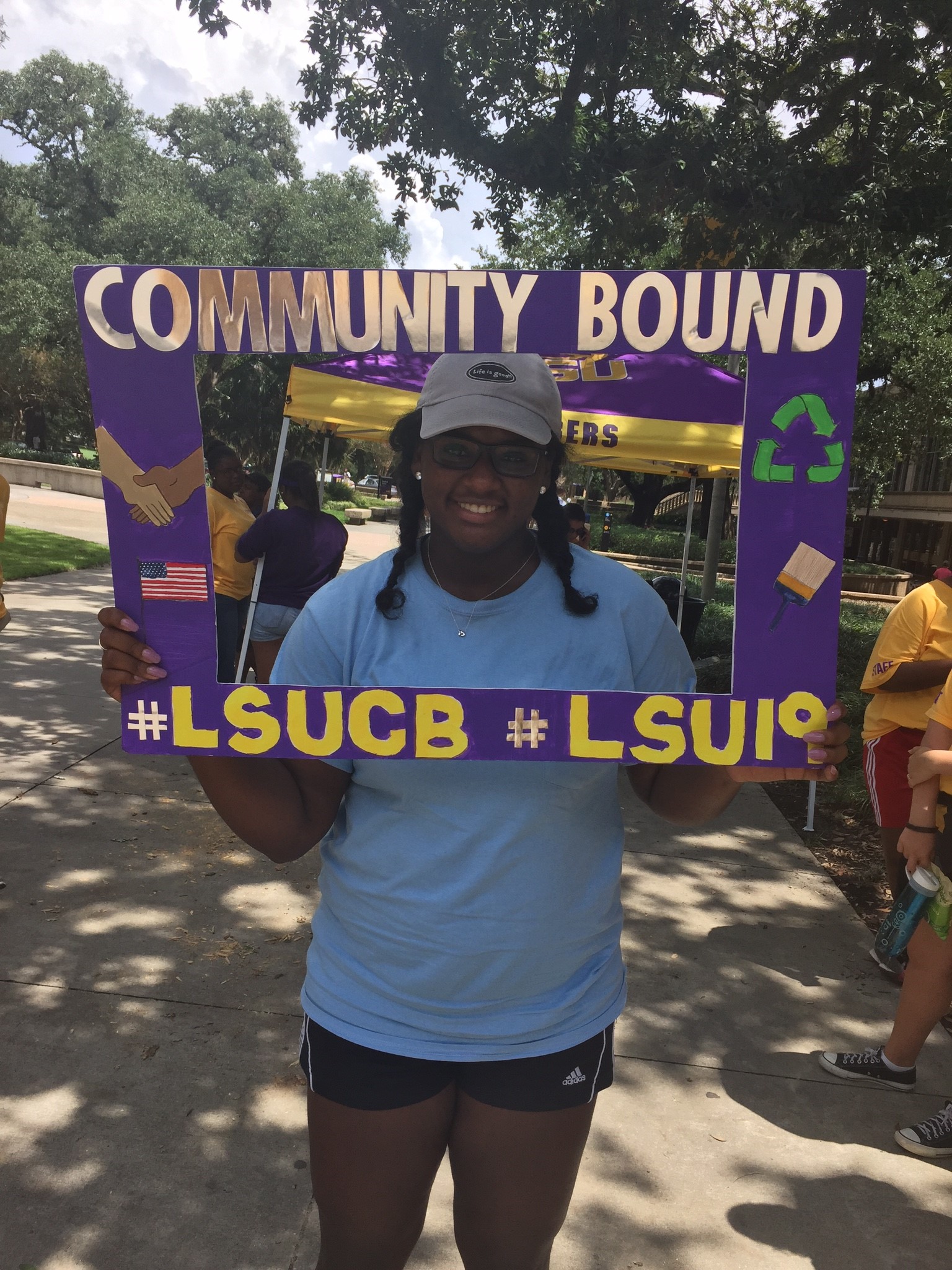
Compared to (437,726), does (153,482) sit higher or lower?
higher

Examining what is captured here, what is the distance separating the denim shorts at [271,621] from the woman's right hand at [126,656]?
3.65 metres

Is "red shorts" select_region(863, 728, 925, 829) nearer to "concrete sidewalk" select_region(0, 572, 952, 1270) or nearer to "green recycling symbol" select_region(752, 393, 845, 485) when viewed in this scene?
"concrete sidewalk" select_region(0, 572, 952, 1270)

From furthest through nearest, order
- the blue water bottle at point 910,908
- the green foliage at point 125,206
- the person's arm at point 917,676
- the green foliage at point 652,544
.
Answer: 1. the green foliage at point 125,206
2. the green foliage at point 652,544
3. the person's arm at point 917,676
4. the blue water bottle at point 910,908

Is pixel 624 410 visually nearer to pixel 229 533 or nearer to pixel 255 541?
pixel 255 541

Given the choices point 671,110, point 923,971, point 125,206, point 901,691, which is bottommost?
point 923,971

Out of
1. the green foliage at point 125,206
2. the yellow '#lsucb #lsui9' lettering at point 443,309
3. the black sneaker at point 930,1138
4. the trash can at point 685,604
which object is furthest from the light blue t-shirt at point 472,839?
the green foliage at point 125,206

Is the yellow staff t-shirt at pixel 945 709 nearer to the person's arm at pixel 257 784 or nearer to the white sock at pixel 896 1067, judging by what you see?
the white sock at pixel 896 1067

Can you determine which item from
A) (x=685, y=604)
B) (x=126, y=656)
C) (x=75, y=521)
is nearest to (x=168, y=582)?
(x=126, y=656)

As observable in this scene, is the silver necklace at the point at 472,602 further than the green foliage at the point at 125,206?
No

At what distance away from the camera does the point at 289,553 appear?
5.21 m

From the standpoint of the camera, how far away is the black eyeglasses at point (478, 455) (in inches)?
62.2

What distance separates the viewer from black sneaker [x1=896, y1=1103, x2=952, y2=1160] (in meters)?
3.02

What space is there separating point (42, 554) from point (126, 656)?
14082 mm

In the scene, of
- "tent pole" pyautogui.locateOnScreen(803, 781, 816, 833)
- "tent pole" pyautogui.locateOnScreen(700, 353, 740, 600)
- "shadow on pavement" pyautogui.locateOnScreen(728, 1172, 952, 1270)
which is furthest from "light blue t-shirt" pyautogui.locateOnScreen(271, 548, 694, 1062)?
"tent pole" pyautogui.locateOnScreen(700, 353, 740, 600)
